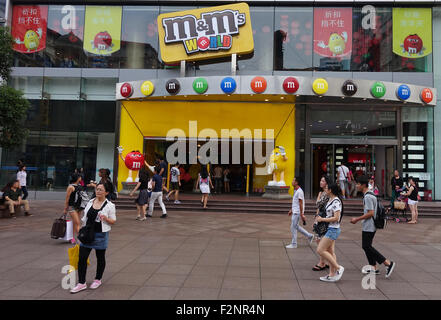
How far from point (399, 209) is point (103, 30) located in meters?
16.9

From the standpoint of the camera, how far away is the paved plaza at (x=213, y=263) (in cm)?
446

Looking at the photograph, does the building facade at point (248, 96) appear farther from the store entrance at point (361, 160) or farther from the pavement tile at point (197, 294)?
the pavement tile at point (197, 294)

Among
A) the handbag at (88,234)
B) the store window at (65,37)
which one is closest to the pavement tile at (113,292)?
the handbag at (88,234)

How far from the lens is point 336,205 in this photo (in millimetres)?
5027

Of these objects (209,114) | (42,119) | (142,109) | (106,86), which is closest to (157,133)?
Answer: (142,109)

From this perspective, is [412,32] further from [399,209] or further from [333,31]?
[399,209]

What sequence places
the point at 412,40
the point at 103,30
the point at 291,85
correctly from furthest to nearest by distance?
the point at 103,30 → the point at 412,40 → the point at 291,85

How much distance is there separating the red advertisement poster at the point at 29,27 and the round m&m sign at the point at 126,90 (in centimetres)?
631

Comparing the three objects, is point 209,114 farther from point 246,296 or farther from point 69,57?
point 246,296

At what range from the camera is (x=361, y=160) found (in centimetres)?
1622

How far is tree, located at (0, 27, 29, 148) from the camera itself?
32.7ft

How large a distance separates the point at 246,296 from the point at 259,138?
1214 cm

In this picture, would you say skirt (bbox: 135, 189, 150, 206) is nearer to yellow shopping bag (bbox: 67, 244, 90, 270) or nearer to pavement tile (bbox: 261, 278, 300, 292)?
yellow shopping bag (bbox: 67, 244, 90, 270)

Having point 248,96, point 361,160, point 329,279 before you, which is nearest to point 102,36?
point 248,96
